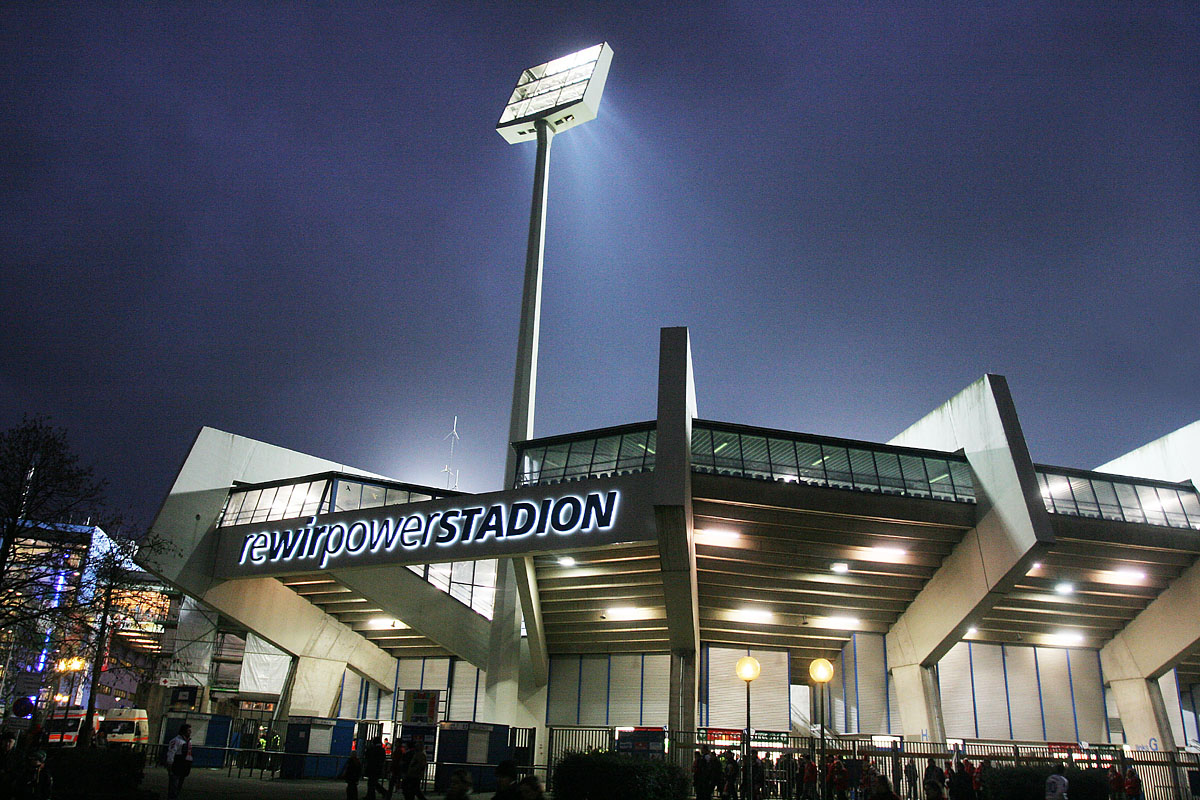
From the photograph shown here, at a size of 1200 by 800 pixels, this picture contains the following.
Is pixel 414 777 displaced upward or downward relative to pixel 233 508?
downward

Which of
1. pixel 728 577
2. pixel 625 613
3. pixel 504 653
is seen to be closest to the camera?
pixel 504 653

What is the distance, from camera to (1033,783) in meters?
18.5

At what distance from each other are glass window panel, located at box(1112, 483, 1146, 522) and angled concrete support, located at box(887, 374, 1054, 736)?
23.0 feet

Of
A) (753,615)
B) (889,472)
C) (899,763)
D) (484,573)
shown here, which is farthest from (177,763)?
(889,472)

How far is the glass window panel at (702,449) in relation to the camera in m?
28.0

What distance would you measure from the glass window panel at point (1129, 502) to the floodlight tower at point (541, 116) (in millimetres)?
24197

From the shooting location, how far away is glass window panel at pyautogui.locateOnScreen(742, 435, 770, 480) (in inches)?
1115

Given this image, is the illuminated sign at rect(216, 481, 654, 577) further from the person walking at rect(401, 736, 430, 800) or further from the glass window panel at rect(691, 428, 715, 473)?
the person walking at rect(401, 736, 430, 800)

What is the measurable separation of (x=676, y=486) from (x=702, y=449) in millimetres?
5465

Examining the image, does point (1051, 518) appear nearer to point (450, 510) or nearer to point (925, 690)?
point (925, 690)

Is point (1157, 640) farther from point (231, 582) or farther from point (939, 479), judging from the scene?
→ point (231, 582)

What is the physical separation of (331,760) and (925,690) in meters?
23.2

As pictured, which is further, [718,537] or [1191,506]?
[1191,506]

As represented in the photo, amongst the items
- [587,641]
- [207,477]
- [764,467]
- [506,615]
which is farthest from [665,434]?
[207,477]
